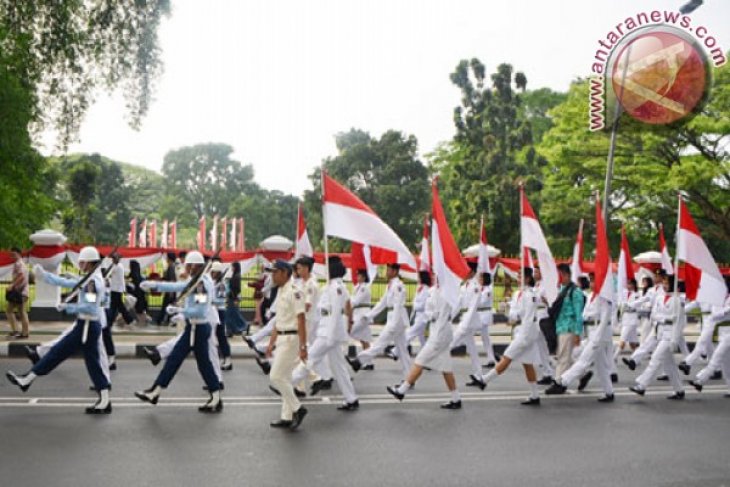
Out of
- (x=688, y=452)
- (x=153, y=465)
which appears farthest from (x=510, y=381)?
(x=153, y=465)

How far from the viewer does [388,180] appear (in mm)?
58281

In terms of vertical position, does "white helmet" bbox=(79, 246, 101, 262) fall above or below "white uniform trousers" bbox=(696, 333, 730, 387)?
above

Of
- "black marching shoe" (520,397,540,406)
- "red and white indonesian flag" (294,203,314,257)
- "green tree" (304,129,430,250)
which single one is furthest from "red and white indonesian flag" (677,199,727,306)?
"green tree" (304,129,430,250)

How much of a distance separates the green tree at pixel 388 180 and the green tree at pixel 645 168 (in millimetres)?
20266

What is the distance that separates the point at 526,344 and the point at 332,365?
2.45m

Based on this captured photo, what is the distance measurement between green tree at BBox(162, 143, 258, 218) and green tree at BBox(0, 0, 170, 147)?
6276 cm

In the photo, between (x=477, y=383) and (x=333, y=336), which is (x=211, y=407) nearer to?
(x=333, y=336)

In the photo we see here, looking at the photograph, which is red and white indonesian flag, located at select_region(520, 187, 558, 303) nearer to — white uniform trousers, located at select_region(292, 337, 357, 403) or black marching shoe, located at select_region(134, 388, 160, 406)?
white uniform trousers, located at select_region(292, 337, 357, 403)

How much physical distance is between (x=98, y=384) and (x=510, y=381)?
6014 millimetres

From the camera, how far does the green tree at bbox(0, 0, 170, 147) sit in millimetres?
19156

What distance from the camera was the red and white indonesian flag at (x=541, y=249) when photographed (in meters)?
11.2

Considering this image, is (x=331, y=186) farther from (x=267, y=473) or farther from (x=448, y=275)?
(x=267, y=473)

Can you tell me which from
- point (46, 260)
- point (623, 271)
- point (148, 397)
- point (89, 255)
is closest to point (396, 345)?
point (148, 397)

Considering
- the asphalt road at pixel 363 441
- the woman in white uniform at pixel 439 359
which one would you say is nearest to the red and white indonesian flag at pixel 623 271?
the asphalt road at pixel 363 441
